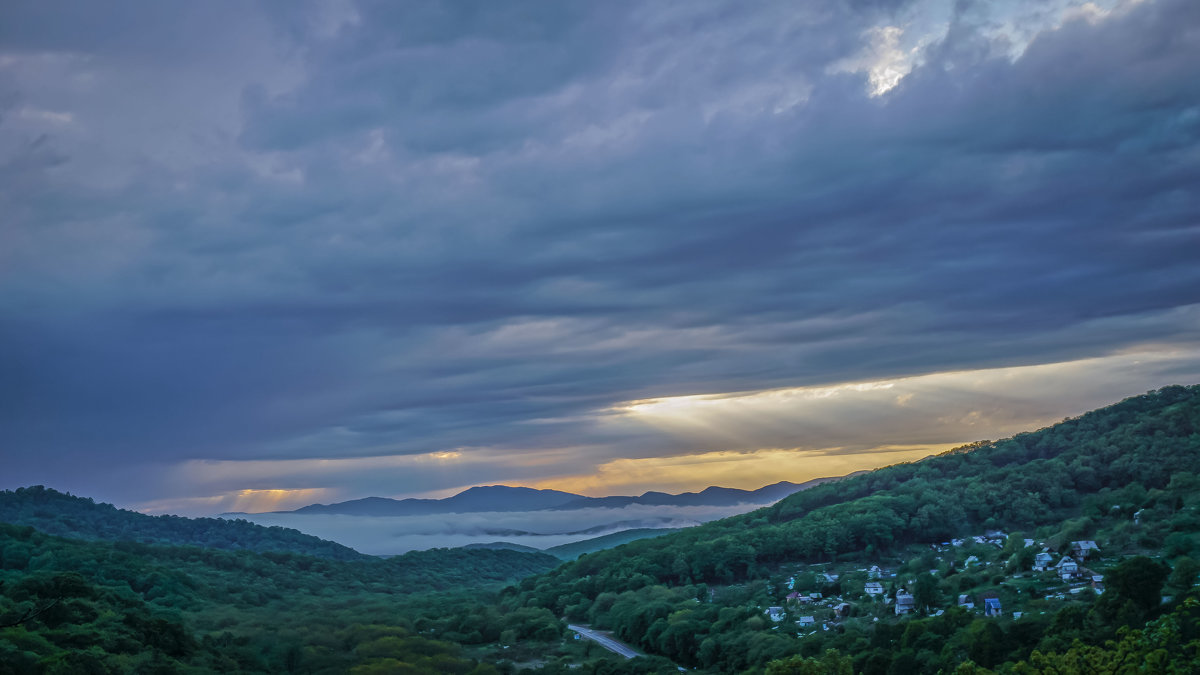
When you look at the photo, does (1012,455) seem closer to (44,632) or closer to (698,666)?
(698,666)

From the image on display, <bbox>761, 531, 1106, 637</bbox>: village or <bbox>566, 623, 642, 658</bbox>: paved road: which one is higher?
<bbox>761, 531, 1106, 637</bbox>: village

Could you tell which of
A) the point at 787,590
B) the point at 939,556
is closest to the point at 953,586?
the point at 787,590

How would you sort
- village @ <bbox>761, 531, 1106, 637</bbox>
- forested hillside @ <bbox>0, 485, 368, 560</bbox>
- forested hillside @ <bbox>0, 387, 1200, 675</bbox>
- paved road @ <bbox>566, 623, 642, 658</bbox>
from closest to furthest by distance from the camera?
forested hillside @ <bbox>0, 387, 1200, 675</bbox> < village @ <bbox>761, 531, 1106, 637</bbox> < paved road @ <bbox>566, 623, 642, 658</bbox> < forested hillside @ <bbox>0, 485, 368, 560</bbox>

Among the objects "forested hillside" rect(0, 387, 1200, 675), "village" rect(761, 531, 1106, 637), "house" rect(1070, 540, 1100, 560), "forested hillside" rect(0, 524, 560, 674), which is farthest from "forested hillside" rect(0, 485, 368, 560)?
"house" rect(1070, 540, 1100, 560)

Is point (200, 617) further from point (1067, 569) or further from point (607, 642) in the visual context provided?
Result: point (1067, 569)

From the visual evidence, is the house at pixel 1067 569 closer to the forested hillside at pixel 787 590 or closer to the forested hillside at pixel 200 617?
the forested hillside at pixel 787 590

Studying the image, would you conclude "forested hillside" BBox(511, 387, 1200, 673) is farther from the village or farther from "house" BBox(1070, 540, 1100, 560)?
"house" BBox(1070, 540, 1100, 560)
